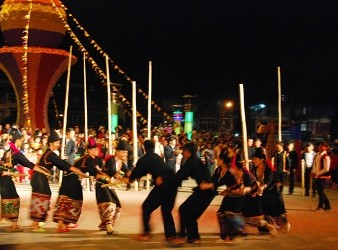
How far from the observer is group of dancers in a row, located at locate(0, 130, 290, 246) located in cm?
899

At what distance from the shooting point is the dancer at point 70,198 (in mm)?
9734

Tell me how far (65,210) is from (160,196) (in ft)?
6.13

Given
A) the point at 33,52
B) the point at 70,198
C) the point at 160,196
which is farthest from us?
the point at 33,52

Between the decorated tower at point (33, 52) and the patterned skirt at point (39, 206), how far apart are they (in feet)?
49.9

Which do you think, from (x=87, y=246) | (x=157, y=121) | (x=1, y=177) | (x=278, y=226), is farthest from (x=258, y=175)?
(x=157, y=121)

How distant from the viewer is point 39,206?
9820mm

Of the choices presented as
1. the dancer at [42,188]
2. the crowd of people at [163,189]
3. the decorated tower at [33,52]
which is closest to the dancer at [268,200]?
the crowd of people at [163,189]

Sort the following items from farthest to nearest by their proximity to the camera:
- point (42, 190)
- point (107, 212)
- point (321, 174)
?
point (321, 174) → point (42, 190) → point (107, 212)

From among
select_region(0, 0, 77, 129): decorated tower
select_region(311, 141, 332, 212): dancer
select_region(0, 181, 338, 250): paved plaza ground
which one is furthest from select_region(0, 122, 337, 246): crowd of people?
select_region(0, 0, 77, 129): decorated tower

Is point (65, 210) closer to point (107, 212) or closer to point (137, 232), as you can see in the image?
point (107, 212)

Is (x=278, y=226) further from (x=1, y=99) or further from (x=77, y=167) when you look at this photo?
(x=1, y=99)

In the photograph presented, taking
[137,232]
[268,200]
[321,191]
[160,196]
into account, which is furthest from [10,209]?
[321,191]

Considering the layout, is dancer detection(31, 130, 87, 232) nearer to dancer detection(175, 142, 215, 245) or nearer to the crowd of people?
the crowd of people

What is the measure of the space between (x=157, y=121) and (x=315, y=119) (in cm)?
1677
